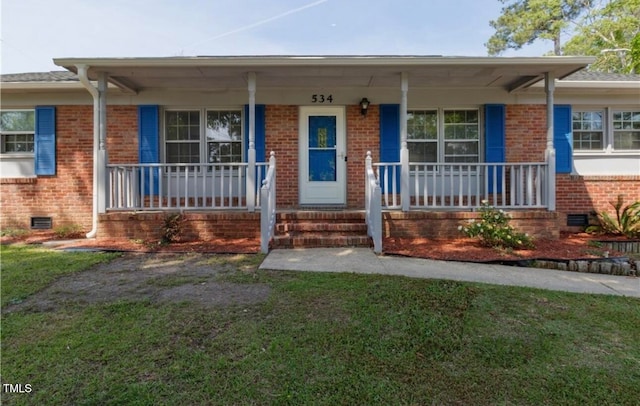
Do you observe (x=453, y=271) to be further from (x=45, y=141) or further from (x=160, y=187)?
(x=45, y=141)

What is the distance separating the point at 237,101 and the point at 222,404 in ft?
22.3

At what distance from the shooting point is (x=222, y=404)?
1994 mm

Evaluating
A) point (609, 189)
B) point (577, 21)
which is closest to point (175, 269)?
point (609, 189)

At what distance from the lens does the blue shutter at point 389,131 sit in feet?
25.7

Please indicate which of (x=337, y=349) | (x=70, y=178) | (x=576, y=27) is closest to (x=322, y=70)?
(x=337, y=349)

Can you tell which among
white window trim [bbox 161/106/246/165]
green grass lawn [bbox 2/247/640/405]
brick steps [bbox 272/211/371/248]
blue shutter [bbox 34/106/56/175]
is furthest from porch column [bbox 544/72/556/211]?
blue shutter [bbox 34/106/56/175]

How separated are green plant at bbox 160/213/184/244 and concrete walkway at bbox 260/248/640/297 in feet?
6.21

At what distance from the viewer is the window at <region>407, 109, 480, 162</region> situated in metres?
8.00

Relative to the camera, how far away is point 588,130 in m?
8.13

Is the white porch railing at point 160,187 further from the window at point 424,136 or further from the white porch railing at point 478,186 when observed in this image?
the window at point 424,136

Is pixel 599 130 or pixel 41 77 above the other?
pixel 41 77

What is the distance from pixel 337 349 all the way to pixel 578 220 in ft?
25.1

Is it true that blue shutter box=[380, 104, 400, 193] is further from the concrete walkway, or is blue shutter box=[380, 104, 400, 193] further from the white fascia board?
the concrete walkway

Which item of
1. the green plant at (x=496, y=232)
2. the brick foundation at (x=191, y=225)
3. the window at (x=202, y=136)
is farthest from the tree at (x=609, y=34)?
the brick foundation at (x=191, y=225)
